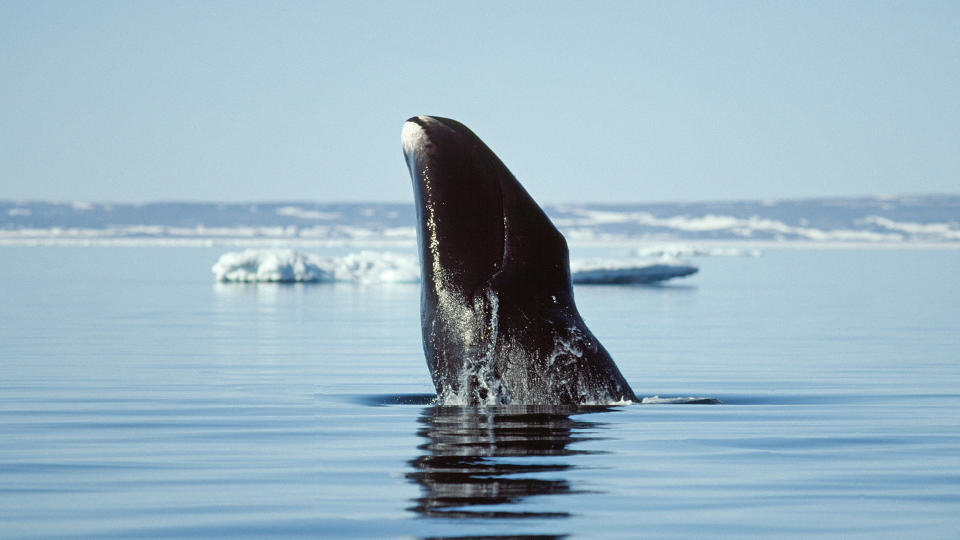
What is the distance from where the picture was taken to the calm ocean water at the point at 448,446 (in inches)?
283

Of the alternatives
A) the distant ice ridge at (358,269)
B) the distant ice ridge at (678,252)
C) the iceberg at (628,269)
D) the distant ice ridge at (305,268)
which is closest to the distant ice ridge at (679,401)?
the distant ice ridge at (358,269)

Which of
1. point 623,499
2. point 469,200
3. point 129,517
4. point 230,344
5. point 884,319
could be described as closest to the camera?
point 129,517

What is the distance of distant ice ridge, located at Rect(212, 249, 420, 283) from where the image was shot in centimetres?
5150

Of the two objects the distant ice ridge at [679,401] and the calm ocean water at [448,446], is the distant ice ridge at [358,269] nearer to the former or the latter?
the calm ocean water at [448,446]

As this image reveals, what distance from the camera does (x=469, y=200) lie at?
33.4ft

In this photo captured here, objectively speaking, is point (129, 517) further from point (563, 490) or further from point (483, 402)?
point (483, 402)

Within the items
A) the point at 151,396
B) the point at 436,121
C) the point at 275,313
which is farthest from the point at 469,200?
the point at 275,313

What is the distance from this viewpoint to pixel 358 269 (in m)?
55.6

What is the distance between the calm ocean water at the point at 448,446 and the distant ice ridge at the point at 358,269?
88.1 feet

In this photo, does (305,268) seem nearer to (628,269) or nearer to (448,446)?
(628,269)

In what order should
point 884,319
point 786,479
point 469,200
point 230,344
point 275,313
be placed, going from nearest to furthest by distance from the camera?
point 786,479, point 469,200, point 230,344, point 884,319, point 275,313

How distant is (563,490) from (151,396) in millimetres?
7002

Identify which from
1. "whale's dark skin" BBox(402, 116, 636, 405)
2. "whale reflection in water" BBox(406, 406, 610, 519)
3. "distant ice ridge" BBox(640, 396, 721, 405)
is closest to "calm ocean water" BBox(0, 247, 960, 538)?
"whale reflection in water" BBox(406, 406, 610, 519)

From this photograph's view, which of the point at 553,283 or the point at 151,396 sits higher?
the point at 553,283
